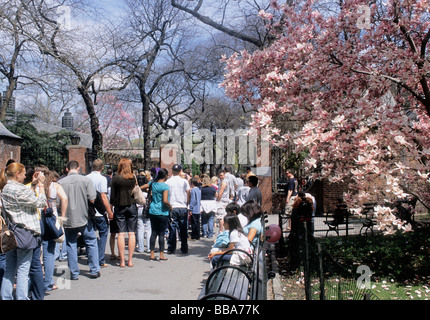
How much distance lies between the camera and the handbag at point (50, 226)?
593 cm

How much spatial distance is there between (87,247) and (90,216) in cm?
65

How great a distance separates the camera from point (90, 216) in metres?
7.77

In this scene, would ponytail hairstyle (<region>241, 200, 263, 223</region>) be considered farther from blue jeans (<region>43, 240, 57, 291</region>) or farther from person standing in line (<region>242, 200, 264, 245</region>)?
blue jeans (<region>43, 240, 57, 291</region>)

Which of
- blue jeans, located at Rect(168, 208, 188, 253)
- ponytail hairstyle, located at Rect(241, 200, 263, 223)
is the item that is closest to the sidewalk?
blue jeans, located at Rect(168, 208, 188, 253)

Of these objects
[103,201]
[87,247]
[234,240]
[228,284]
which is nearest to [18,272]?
[87,247]

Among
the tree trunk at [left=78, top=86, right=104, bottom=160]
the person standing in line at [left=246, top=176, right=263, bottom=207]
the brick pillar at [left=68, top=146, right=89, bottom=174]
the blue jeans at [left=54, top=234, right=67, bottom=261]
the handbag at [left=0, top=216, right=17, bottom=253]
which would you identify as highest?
the tree trunk at [left=78, top=86, right=104, bottom=160]

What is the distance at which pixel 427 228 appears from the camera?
29.9 ft

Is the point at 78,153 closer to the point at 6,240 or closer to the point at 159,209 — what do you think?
the point at 159,209

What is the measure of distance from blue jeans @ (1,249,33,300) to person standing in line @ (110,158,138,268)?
2.98 m

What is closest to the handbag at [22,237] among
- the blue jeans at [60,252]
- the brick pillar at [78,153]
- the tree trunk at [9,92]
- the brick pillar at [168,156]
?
the blue jeans at [60,252]

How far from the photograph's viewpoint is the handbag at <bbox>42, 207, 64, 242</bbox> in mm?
5932

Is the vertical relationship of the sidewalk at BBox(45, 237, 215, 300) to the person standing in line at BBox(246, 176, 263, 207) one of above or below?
below

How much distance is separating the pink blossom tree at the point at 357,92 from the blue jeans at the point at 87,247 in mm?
3348
